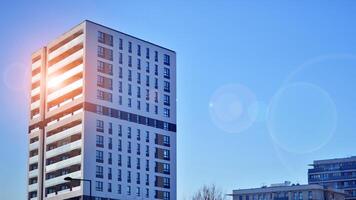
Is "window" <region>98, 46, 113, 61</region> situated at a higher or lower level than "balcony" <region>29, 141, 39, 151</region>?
higher

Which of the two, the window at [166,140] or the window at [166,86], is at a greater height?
the window at [166,86]

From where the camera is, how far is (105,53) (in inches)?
4779

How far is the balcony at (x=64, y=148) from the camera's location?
117 metres

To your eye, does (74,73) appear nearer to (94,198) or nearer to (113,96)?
(113,96)

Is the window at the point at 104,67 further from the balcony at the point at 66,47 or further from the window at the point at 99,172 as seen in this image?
the window at the point at 99,172

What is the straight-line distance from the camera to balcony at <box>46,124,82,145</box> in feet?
387

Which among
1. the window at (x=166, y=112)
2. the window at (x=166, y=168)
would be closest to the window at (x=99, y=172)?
the window at (x=166, y=168)

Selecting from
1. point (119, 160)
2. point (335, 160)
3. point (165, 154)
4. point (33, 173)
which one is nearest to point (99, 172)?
point (119, 160)

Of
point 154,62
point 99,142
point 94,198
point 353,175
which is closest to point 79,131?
point 99,142

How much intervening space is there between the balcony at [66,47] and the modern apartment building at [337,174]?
85330 mm

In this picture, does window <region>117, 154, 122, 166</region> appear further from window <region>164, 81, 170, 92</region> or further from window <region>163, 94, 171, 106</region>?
window <region>164, 81, 170, 92</region>

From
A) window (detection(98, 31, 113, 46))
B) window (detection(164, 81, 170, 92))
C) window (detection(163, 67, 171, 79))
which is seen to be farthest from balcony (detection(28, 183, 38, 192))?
window (detection(163, 67, 171, 79))

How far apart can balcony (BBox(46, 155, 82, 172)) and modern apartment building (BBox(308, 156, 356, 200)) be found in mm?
84073

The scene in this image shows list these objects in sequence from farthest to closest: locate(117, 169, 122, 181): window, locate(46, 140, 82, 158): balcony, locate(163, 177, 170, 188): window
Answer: locate(163, 177, 170, 188): window, locate(117, 169, 122, 181): window, locate(46, 140, 82, 158): balcony
